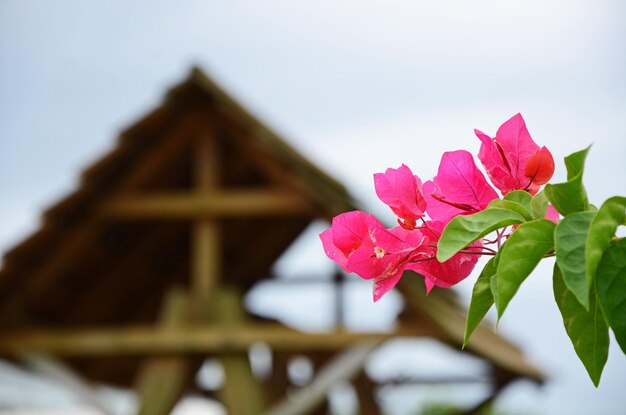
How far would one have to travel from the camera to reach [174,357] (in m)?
5.19

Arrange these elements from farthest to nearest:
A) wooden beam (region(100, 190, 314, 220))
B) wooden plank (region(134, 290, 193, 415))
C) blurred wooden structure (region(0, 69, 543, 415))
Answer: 1. wooden beam (region(100, 190, 314, 220))
2. blurred wooden structure (region(0, 69, 543, 415))
3. wooden plank (region(134, 290, 193, 415))

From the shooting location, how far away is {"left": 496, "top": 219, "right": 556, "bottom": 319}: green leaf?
536 millimetres

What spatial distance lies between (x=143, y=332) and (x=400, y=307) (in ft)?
5.26

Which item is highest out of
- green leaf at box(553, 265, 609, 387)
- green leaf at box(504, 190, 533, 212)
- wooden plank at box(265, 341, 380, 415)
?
wooden plank at box(265, 341, 380, 415)

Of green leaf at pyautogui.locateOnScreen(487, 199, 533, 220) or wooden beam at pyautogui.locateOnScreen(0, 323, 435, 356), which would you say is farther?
wooden beam at pyautogui.locateOnScreen(0, 323, 435, 356)

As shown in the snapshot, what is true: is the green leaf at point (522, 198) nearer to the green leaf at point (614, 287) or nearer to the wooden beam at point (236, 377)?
the green leaf at point (614, 287)

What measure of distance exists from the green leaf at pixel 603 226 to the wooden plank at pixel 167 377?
4.63 m

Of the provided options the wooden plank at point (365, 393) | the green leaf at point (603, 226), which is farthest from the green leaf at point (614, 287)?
the wooden plank at point (365, 393)

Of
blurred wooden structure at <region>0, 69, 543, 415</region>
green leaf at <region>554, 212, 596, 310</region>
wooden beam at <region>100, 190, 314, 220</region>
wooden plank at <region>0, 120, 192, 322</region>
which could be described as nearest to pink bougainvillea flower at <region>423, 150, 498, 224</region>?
green leaf at <region>554, 212, 596, 310</region>

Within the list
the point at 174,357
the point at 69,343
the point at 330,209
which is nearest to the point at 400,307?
the point at 330,209

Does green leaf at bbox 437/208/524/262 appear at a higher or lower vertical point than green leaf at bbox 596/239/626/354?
higher

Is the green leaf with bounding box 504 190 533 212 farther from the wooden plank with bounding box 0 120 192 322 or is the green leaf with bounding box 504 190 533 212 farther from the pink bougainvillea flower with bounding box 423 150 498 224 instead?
the wooden plank with bounding box 0 120 192 322

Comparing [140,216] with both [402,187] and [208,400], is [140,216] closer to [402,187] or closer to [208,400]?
[208,400]

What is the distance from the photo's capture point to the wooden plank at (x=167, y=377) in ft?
16.3
